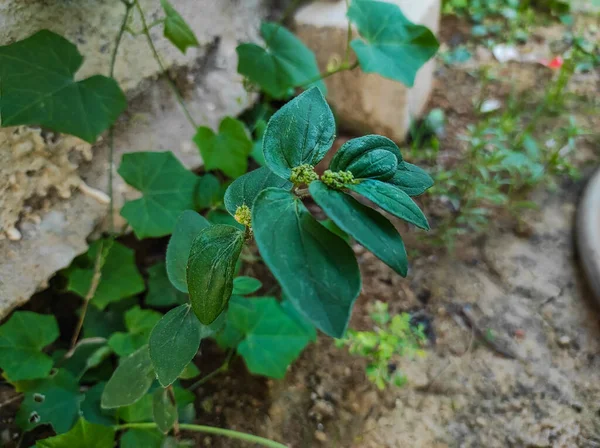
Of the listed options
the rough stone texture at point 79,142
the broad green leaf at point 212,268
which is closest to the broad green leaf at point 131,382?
the broad green leaf at point 212,268

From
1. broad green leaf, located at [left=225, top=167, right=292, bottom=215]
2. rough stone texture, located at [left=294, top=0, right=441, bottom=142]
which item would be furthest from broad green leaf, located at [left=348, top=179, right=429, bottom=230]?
rough stone texture, located at [left=294, top=0, right=441, bottom=142]

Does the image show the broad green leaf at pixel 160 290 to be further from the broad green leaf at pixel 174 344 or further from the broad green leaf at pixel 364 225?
the broad green leaf at pixel 364 225

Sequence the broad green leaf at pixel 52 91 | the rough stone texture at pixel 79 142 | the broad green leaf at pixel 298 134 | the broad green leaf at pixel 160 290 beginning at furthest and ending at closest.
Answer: the broad green leaf at pixel 160 290 → the rough stone texture at pixel 79 142 → the broad green leaf at pixel 52 91 → the broad green leaf at pixel 298 134

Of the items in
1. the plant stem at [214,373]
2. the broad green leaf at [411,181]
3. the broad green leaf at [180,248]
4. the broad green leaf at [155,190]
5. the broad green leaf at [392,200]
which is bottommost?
the plant stem at [214,373]

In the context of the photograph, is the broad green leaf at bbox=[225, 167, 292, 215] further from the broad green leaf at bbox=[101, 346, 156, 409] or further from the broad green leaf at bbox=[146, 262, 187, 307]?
the broad green leaf at bbox=[146, 262, 187, 307]

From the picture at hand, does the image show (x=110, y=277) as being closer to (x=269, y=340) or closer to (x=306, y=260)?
(x=269, y=340)

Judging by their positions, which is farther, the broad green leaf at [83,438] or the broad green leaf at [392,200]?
the broad green leaf at [83,438]

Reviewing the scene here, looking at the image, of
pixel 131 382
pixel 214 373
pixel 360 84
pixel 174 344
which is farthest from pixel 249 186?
pixel 360 84
